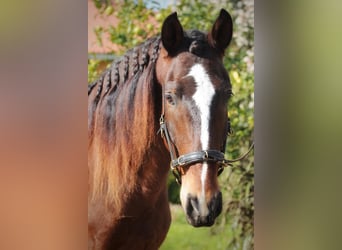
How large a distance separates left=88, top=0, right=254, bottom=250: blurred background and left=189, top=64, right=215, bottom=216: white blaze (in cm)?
11

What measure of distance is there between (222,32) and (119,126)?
0.56m

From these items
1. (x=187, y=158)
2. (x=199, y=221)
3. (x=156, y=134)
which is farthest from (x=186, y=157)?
(x=199, y=221)

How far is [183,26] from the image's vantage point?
183 cm

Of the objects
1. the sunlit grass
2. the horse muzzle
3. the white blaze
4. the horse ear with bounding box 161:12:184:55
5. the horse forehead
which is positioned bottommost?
the sunlit grass

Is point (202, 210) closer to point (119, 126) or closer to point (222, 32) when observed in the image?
point (119, 126)

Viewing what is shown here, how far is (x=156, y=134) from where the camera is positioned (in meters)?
1.85

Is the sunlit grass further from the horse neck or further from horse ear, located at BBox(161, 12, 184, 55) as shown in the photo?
horse ear, located at BBox(161, 12, 184, 55)

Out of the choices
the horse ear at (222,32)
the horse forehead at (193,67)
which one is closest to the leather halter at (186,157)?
the horse forehead at (193,67)

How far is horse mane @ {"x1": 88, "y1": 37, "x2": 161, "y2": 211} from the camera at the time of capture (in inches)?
72.8

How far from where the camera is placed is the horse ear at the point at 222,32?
1.84m

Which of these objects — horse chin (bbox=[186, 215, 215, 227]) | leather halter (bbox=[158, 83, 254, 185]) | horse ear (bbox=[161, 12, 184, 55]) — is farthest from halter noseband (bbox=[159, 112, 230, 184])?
horse ear (bbox=[161, 12, 184, 55])
